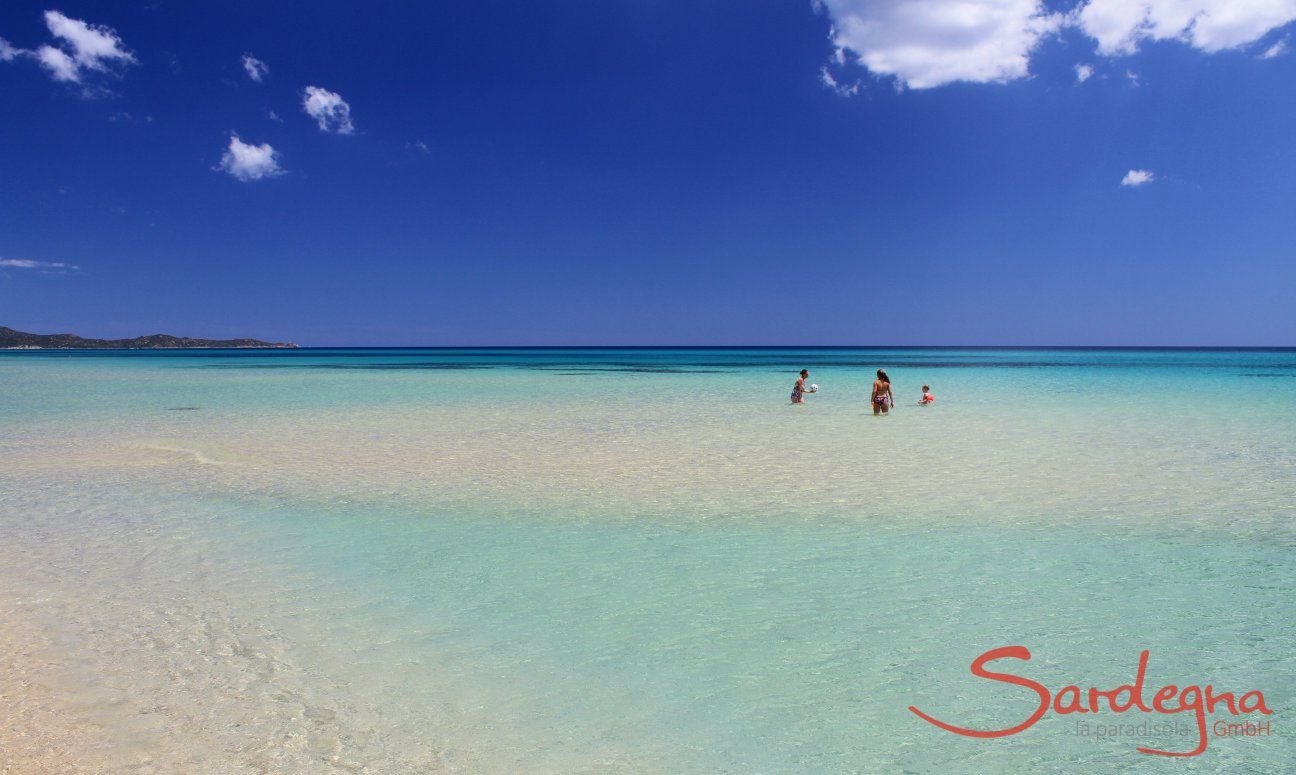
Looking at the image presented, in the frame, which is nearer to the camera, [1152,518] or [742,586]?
[742,586]

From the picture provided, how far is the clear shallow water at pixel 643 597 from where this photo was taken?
3.44 meters

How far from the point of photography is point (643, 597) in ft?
17.1

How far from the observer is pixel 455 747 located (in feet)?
10.9

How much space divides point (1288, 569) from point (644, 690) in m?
5.30

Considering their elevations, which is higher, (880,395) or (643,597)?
(880,395)

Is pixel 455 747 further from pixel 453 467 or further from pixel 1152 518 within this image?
pixel 453 467

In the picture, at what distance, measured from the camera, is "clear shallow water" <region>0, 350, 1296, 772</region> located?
344 centimetres

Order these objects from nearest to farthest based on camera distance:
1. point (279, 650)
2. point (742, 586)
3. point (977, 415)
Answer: point (279, 650), point (742, 586), point (977, 415)

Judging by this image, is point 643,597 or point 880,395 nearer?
point 643,597

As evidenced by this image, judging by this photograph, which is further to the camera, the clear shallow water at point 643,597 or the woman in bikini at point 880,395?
the woman in bikini at point 880,395

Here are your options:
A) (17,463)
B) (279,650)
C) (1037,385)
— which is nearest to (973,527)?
(279,650)

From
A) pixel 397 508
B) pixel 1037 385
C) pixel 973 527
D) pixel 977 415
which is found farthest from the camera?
pixel 1037 385

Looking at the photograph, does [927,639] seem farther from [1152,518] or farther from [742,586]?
[1152,518]

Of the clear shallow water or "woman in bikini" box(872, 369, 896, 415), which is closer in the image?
the clear shallow water
